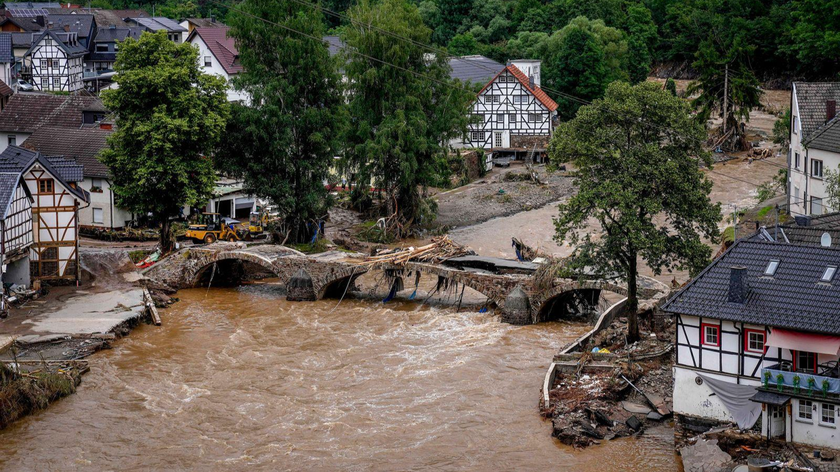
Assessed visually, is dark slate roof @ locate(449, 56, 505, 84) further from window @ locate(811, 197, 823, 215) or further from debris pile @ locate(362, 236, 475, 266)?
window @ locate(811, 197, 823, 215)

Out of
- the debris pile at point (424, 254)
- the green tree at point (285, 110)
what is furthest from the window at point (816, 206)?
the green tree at point (285, 110)

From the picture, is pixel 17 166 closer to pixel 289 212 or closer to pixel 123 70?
pixel 123 70

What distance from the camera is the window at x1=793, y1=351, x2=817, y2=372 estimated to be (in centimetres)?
2967

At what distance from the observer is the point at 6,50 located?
314 feet

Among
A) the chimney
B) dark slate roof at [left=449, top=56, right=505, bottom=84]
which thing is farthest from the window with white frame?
dark slate roof at [left=449, top=56, right=505, bottom=84]

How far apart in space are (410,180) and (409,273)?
16067 mm

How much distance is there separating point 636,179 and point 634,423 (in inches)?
391

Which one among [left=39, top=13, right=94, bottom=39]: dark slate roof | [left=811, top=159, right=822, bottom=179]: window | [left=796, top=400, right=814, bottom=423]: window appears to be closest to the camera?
[left=796, top=400, right=814, bottom=423]: window

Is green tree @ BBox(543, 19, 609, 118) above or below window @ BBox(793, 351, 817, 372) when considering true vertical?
above

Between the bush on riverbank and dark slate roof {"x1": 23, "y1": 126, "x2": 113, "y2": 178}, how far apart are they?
2502 cm

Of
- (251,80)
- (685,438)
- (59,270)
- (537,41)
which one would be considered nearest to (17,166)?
(59,270)

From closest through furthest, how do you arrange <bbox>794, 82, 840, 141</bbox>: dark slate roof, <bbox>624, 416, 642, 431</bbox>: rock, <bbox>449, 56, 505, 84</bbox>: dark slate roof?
<bbox>624, 416, 642, 431</bbox>: rock → <bbox>794, 82, 840, 141</bbox>: dark slate roof → <bbox>449, 56, 505, 84</bbox>: dark slate roof

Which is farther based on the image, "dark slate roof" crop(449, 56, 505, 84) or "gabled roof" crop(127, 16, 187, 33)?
"gabled roof" crop(127, 16, 187, 33)

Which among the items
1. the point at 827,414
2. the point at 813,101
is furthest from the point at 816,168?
the point at 827,414
